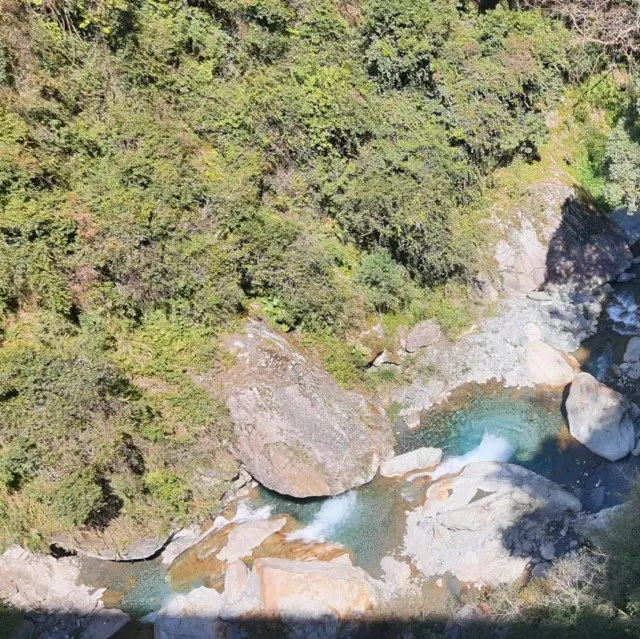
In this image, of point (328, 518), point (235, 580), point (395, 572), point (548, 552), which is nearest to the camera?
point (548, 552)

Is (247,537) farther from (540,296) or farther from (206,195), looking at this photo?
(540,296)

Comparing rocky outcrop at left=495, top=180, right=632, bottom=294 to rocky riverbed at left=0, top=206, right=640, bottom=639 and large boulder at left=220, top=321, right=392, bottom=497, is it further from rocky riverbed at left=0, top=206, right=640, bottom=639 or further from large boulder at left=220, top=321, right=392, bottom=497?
large boulder at left=220, top=321, right=392, bottom=497

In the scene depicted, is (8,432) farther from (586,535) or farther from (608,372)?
(608,372)

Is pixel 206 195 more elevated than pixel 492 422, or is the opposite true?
pixel 206 195

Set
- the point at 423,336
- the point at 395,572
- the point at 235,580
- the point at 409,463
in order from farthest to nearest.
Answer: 1. the point at 423,336
2. the point at 409,463
3. the point at 395,572
4. the point at 235,580

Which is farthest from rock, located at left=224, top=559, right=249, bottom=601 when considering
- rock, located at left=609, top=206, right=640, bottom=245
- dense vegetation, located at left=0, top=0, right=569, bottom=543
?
rock, located at left=609, top=206, right=640, bottom=245

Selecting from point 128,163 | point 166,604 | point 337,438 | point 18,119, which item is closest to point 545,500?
point 337,438

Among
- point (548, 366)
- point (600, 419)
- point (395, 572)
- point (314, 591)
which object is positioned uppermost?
point (548, 366)

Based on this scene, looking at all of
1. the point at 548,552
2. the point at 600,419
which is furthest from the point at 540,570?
the point at 600,419
